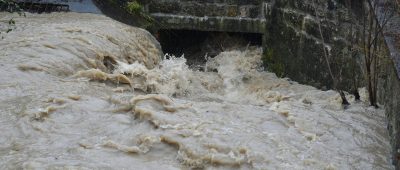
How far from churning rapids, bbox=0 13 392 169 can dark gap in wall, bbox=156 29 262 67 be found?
6.97 ft

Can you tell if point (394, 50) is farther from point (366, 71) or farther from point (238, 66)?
point (238, 66)

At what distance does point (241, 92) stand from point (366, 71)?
85.5 inches

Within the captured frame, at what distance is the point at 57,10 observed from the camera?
27.1 feet

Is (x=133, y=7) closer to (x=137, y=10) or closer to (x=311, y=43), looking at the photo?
(x=137, y=10)

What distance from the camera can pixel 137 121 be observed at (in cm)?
473

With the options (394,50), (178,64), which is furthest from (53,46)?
(394,50)

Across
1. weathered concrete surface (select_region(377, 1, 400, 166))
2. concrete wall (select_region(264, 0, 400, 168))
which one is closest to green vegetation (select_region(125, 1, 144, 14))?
concrete wall (select_region(264, 0, 400, 168))

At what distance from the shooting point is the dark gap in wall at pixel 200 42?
9.05m

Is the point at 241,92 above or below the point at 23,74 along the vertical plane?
below

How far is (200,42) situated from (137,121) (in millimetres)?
4835

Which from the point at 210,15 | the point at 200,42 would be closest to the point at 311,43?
the point at 210,15

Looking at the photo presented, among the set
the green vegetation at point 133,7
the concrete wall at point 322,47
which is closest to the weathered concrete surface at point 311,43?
the concrete wall at point 322,47

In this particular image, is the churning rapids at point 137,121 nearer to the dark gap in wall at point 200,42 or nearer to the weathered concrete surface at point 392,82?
the weathered concrete surface at point 392,82

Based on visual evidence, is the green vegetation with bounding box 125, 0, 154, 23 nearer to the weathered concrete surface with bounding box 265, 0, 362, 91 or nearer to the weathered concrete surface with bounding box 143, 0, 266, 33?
the weathered concrete surface with bounding box 143, 0, 266, 33
